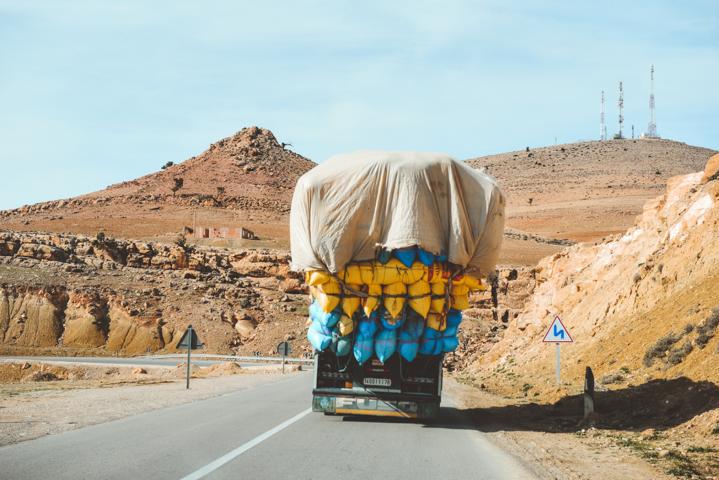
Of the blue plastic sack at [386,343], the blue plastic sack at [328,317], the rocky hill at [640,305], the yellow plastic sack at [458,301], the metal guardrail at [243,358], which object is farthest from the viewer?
the metal guardrail at [243,358]

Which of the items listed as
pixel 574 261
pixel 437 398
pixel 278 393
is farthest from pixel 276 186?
pixel 437 398

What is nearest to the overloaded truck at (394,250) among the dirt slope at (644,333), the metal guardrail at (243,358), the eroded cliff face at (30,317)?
the dirt slope at (644,333)

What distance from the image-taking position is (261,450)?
34.2 feet

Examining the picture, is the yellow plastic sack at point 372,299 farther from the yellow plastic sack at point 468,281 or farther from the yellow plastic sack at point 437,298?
the yellow plastic sack at point 468,281

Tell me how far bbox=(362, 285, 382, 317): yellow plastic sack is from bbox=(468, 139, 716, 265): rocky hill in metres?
73.5

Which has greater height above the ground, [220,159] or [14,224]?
[220,159]

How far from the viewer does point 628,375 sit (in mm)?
19328

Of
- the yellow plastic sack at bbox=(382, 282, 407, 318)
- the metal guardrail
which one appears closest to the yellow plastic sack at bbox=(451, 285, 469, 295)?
the yellow plastic sack at bbox=(382, 282, 407, 318)

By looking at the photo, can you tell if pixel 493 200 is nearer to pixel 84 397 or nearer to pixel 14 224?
pixel 84 397

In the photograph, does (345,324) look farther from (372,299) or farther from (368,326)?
(372,299)

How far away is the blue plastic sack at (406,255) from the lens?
43.8 ft

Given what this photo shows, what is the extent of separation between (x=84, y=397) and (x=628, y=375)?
14.2 metres

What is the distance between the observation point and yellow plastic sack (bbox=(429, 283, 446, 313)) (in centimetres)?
1366

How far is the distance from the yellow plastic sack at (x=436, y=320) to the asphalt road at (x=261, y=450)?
185 centimetres
